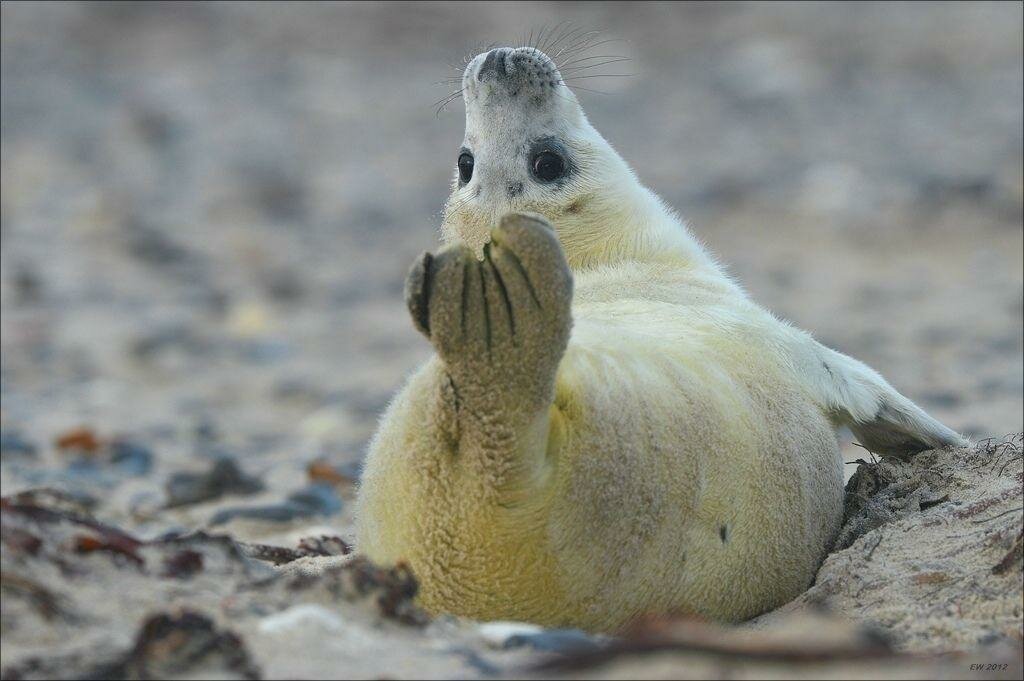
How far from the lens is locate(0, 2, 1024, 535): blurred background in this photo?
7.71 m

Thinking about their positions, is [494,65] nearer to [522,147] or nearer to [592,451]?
[522,147]

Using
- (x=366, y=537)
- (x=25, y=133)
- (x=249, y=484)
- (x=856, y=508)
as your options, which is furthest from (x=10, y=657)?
(x=25, y=133)

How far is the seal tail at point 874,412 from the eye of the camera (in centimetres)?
382

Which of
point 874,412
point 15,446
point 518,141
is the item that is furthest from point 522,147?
point 15,446

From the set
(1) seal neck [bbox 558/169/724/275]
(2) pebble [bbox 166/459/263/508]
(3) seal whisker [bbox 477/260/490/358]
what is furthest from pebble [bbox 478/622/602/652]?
(2) pebble [bbox 166/459/263/508]

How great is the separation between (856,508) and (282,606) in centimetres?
Answer: 175

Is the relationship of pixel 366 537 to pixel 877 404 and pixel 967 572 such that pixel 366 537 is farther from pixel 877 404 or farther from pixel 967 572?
pixel 877 404

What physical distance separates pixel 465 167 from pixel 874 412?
1481 mm

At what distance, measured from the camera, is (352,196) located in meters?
12.0

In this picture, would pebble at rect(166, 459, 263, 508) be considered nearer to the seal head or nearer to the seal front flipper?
the seal head

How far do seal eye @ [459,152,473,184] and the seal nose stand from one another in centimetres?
25

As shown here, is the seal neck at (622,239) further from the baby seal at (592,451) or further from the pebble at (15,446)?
the pebble at (15,446)

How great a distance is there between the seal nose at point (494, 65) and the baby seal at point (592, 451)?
91 cm

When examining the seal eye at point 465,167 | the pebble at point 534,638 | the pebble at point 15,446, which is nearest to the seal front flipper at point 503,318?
the pebble at point 534,638
